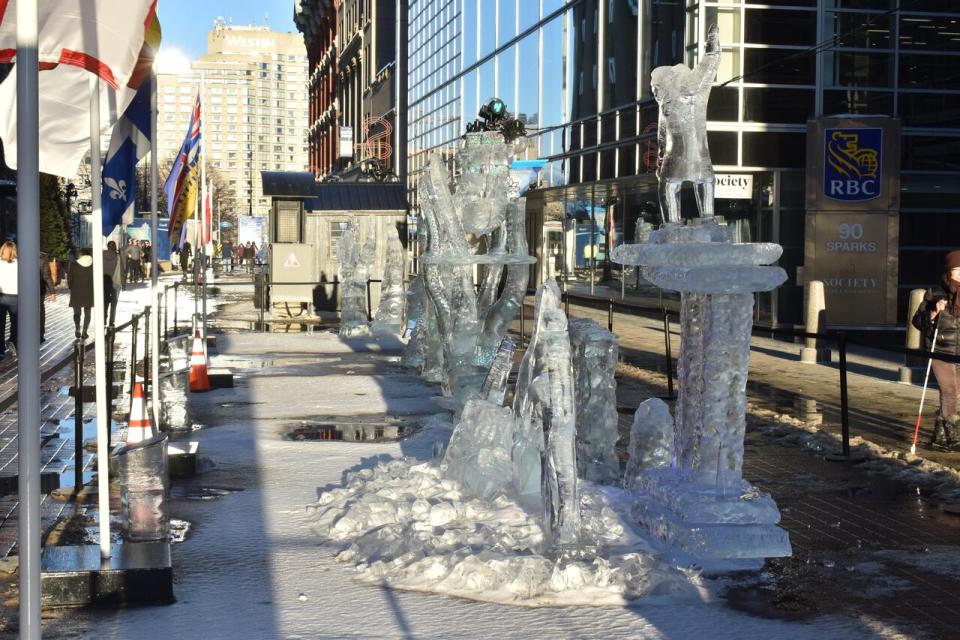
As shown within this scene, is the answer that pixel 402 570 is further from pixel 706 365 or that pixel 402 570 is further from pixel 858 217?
pixel 858 217

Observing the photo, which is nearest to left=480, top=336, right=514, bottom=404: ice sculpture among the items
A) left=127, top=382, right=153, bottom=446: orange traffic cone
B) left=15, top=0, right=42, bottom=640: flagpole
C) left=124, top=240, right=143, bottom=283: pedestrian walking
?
left=127, top=382, right=153, bottom=446: orange traffic cone

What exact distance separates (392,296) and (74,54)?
833 inches

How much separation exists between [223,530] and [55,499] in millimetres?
1564

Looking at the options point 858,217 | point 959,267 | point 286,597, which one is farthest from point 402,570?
point 858,217

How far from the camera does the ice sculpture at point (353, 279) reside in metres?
25.1

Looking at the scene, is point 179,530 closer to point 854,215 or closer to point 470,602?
point 470,602

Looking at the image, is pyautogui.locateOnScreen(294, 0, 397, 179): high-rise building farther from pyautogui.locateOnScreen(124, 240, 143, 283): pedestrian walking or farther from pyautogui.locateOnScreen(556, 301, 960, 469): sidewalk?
pyautogui.locateOnScreen(556, 301, 960, 469): sidewalk

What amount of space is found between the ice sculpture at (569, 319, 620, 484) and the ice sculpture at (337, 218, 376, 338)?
15.8m

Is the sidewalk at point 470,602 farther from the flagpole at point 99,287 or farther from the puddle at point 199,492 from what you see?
the flagpole at point 99,287

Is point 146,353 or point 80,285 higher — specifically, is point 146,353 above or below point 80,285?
below

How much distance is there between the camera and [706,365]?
7.65 metres

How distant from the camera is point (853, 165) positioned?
2412 centimetres

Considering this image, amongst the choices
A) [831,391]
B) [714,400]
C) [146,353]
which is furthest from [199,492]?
[831,391]

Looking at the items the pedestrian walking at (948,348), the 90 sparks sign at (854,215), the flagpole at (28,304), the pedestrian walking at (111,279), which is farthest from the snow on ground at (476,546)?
the pedestrian walking at (111,279)
